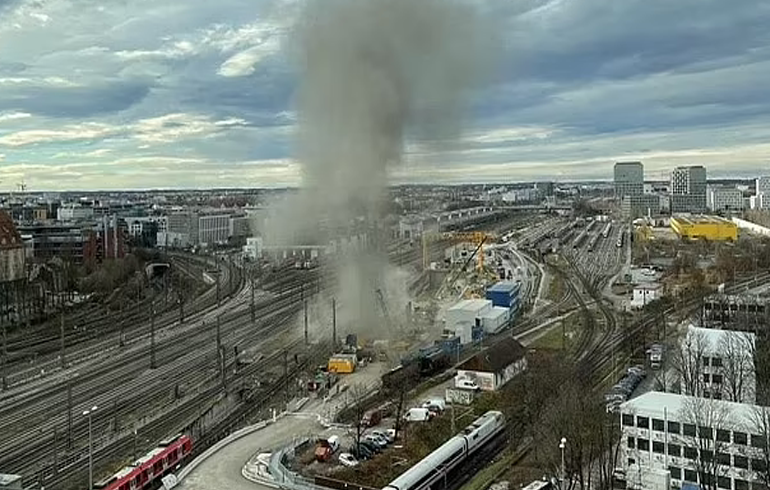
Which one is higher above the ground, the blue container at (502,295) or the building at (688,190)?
the building at (688,190)

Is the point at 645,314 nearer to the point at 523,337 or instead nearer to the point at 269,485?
the point at 523,337

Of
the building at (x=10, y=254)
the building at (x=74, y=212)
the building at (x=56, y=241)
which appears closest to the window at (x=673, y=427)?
the building at (x=10, y=254)

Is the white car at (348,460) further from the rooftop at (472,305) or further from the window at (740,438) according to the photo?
the rooftop at (472,305)

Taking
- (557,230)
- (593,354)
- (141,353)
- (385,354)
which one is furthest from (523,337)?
(557,230)

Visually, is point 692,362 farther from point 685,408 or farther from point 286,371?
point 286,371

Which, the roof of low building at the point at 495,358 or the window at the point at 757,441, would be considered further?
the roof of low building at the point at 495,358

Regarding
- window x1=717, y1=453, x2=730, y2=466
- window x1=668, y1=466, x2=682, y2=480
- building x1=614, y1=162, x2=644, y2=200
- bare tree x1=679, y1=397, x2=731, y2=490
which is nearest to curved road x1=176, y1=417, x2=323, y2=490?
window x1=668, y1=466, x2=682, y2=480

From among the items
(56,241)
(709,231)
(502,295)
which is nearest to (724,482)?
(502,295)
